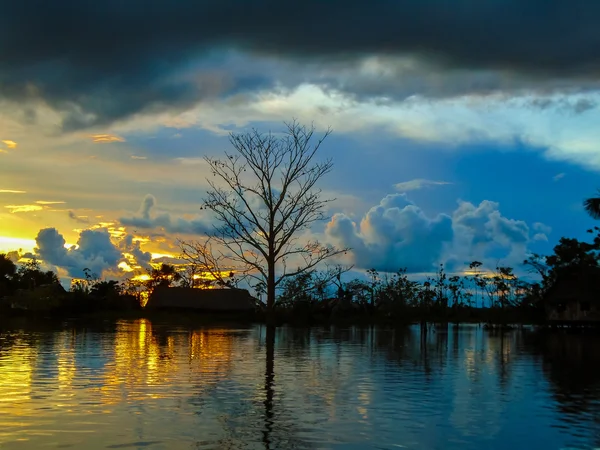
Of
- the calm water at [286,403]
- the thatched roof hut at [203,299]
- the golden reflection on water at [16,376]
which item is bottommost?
the calm water at [286,403]

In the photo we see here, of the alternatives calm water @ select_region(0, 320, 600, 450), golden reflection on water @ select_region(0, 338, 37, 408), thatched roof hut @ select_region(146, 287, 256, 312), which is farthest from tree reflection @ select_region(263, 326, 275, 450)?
thatched roof hut @ select_region(146, 287, 256, 312)

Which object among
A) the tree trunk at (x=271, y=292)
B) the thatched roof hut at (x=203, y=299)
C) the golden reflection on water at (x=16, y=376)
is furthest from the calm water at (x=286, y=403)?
the thatched roof hut at (x=203, y=299)

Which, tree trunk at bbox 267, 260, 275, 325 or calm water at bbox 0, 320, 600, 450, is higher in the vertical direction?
tree trunk at bbox 267, 260, 275, 325

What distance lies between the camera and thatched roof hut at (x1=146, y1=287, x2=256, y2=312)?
78062mm

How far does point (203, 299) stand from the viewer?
79.1m

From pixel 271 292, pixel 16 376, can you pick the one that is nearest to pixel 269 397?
pixel 16 376

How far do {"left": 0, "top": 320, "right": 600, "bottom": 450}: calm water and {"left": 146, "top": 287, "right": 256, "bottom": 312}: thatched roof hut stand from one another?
58.5 meters

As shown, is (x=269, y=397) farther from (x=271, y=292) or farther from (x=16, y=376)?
(x=271, y=292)

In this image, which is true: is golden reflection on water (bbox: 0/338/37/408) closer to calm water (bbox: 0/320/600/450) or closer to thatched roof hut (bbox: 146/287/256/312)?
calm water (bbox: 0/320/600/450)

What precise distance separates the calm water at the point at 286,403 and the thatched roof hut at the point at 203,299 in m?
58.5

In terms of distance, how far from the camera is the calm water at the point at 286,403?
8656 mm

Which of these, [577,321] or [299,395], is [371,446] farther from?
[577,321]

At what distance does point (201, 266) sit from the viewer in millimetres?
47969

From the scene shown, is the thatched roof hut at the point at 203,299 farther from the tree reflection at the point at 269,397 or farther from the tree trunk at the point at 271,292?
the tree reflection at the point at 269,397
